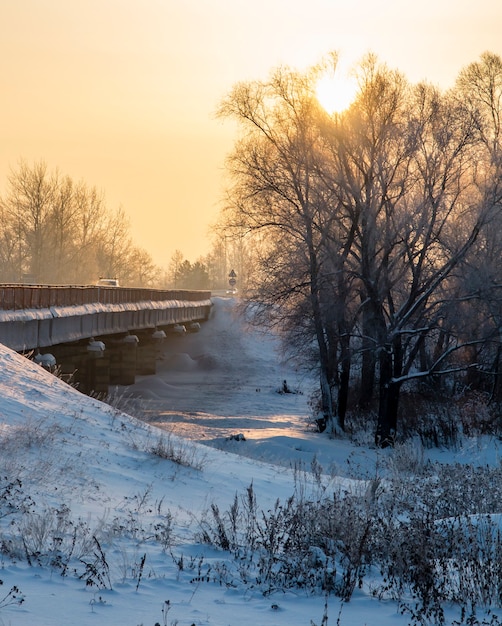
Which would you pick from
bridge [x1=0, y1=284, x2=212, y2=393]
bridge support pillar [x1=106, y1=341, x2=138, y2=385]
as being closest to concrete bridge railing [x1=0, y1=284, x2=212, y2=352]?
bridge [x1=0, y1=284, x2=212, y2=393]

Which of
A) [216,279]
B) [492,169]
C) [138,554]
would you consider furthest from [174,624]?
[216,279]

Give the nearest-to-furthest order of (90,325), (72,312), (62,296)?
1. (62,296)
2. (72,312)
3. (90,325)

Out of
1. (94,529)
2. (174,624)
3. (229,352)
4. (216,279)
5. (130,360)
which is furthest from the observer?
(216,279)

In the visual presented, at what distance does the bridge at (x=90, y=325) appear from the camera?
1001 inches

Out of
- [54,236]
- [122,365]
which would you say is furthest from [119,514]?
[54,236]

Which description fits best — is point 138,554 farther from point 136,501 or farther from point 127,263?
point 127,263

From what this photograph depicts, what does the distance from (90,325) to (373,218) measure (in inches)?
600

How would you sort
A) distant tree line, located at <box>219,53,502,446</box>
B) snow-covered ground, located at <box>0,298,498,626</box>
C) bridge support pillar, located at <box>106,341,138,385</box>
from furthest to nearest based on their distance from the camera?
1. bridge support pillar, located at <box>106,341,138,385</box>
2. distant tree line, located at <box>219,53,502,446</box>
3. snow-covered ground, located at <box>0,298,498,626</box>

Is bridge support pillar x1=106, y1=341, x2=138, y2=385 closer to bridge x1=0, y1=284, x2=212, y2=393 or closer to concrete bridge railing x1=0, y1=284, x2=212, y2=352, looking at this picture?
bridge x1=0, y1=284, x2=212, y2=393

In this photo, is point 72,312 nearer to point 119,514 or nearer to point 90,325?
point 90,325

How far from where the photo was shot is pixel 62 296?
30688 mm

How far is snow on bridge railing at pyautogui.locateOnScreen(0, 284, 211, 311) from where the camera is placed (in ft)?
81.6

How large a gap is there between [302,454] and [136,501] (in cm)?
1377

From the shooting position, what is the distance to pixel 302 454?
73.7 feet
